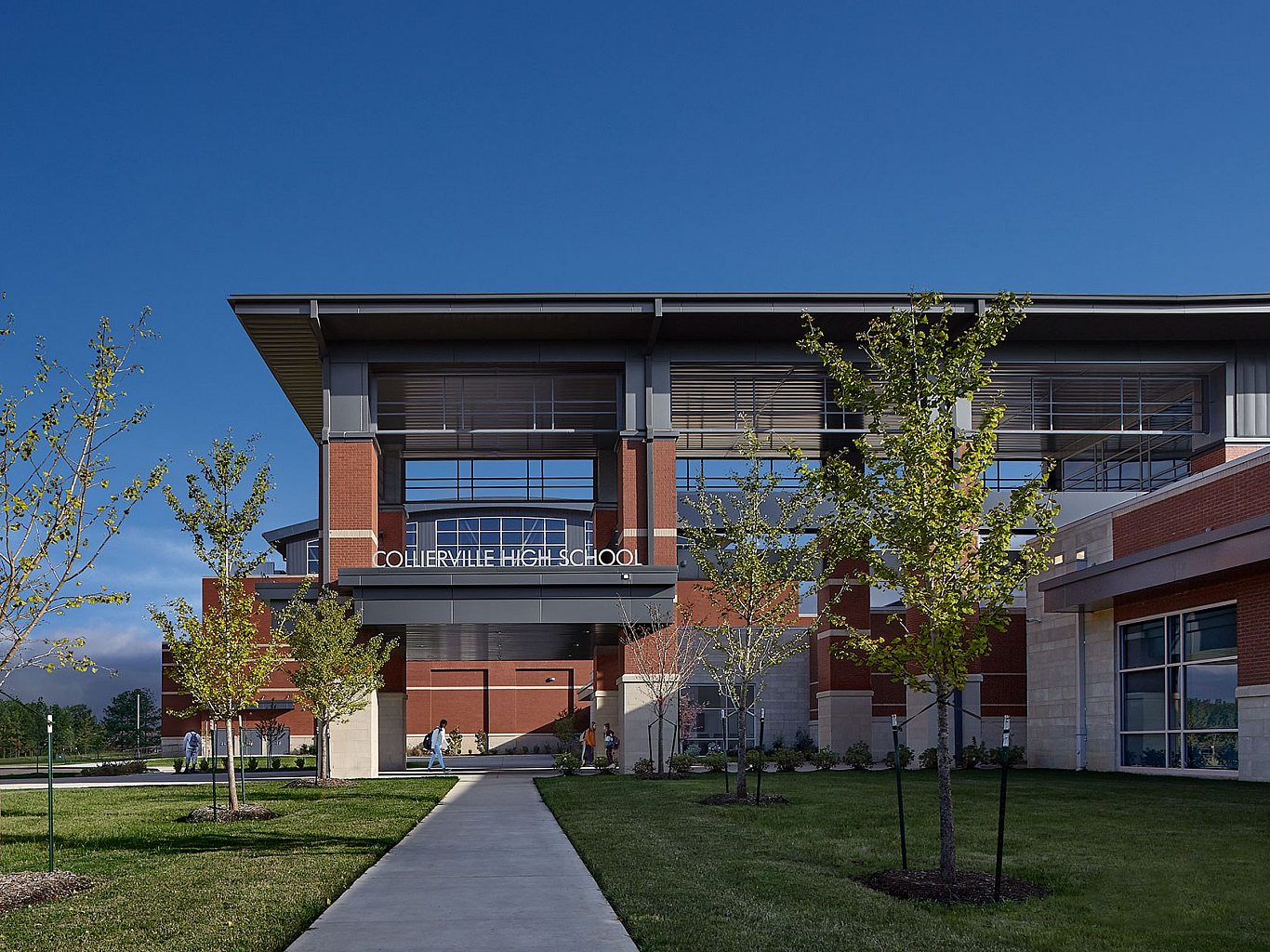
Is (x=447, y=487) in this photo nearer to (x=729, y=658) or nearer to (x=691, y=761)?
(x=691, y=761)

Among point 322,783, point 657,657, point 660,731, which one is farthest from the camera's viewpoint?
point 657,657

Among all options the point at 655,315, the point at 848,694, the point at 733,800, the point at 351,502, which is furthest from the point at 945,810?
the point at 848,694

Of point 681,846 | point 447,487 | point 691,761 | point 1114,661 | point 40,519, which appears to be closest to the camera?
point 40,519

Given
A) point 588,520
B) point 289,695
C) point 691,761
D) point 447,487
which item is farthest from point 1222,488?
point 289,695

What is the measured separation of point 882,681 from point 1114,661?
19445mm

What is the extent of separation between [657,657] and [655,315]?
385 inches

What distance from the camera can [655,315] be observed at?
36719 millimetres

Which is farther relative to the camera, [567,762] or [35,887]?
[567,762]

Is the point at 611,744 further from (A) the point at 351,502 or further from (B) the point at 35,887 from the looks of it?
(B) the point at 35,887

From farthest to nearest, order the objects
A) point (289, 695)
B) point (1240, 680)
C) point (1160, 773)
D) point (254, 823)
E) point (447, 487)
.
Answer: point (289, 695)
point (447, 487)
point (1160, 773)
point (1240, 680)
point (254, 823)

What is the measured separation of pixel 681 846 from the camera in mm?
16547

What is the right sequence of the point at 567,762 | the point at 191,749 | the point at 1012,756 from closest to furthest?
the point at 1012,756, the point at 567,762, the point at 191,749

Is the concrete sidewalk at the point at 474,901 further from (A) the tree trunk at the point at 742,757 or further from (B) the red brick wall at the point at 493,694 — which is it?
(B) the red brick wall at the point at 493,694

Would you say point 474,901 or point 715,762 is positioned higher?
point 474,901
